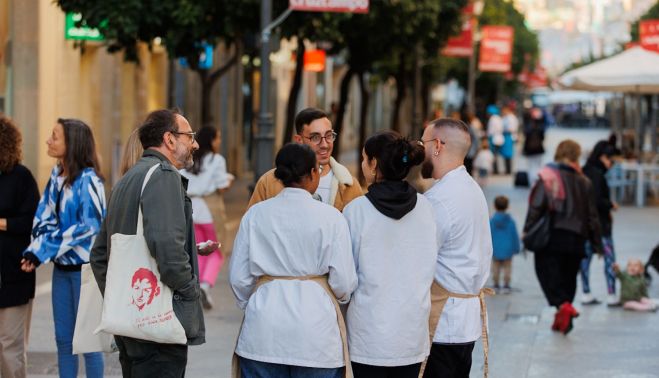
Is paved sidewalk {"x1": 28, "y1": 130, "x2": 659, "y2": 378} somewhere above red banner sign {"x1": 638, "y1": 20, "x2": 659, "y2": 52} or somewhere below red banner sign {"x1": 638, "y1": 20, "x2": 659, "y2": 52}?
below

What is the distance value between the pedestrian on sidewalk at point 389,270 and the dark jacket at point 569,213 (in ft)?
18.4

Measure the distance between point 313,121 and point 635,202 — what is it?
64.9 feet

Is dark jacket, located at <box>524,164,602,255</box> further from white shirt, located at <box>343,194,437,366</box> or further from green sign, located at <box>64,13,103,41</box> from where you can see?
green sign, located at <box>64,13,103,41</box>

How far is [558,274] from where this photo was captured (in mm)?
11570

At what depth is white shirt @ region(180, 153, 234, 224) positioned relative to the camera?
12156mm

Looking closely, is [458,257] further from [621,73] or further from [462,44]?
[462,44]

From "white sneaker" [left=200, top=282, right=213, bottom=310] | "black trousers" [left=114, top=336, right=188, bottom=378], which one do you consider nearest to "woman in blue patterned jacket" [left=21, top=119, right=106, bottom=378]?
"black trousers" [left=114, top=336, right=188, bottom=378]

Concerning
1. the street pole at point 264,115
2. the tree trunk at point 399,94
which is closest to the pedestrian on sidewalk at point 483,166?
the tree trunk at point 399,94

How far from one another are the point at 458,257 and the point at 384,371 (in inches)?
29.8

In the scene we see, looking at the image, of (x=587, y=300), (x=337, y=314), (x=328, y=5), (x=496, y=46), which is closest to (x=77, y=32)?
(x=328, y=5)

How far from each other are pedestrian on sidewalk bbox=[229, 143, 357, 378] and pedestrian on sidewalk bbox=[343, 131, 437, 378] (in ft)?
0.55

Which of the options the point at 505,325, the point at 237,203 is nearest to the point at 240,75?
the point at 237,203

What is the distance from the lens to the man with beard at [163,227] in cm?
564

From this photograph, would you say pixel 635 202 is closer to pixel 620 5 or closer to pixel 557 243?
pixel 557 243
